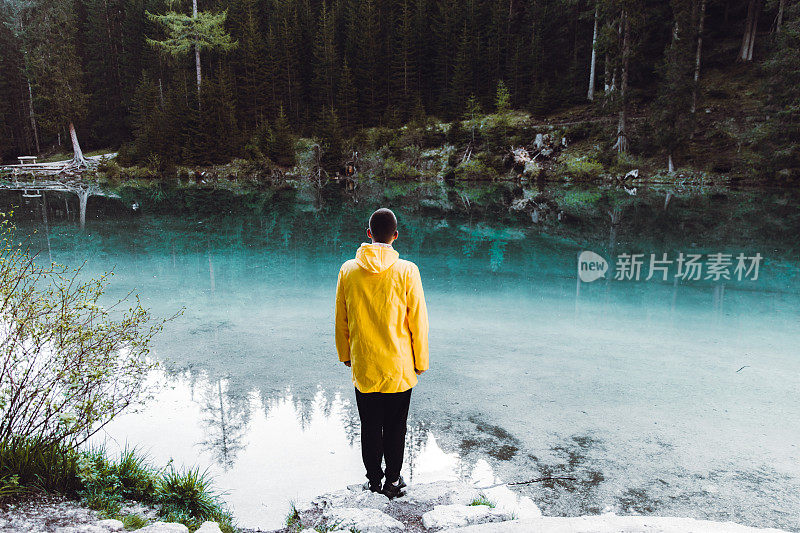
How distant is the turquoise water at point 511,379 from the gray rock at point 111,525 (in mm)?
822

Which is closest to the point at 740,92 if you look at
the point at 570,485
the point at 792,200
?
the point at 792,200

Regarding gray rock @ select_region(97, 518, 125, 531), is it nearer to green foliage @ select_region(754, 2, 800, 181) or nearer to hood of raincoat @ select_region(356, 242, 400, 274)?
hood of raincoat @ select_region(356, 242, 400, 274)

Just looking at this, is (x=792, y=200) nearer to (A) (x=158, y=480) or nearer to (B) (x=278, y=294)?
(B) (x=278, y=294)

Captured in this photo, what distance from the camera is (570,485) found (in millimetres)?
3602

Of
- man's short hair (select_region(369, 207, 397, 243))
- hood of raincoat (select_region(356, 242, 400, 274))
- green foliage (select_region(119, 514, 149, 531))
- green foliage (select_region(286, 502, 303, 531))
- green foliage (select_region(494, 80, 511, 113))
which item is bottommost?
green foliage (select_region(286, 502, 303, 531))

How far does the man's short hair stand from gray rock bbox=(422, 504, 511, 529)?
1.65 m

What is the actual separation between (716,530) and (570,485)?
48.6 inches

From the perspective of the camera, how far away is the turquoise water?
3.71m

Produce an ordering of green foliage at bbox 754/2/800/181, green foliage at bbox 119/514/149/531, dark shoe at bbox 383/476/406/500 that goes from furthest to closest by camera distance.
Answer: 1. green foliage at bbox 754/2/800/181
2. dark shoe at bbox 383/476/406/500
3. green foliage at bbox 119/514/149/531

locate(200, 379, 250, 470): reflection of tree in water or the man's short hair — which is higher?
the man's short hair

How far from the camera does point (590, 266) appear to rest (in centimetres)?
1091

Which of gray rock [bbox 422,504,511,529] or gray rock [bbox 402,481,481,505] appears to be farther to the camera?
gray rock [bbox 402,481,481,505]

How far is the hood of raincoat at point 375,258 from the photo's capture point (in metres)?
3.02

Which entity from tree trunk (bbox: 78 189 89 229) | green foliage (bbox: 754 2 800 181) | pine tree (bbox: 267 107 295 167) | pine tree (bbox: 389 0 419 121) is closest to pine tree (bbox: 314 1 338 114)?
pine tree (bbox: 389 0 419 121)
